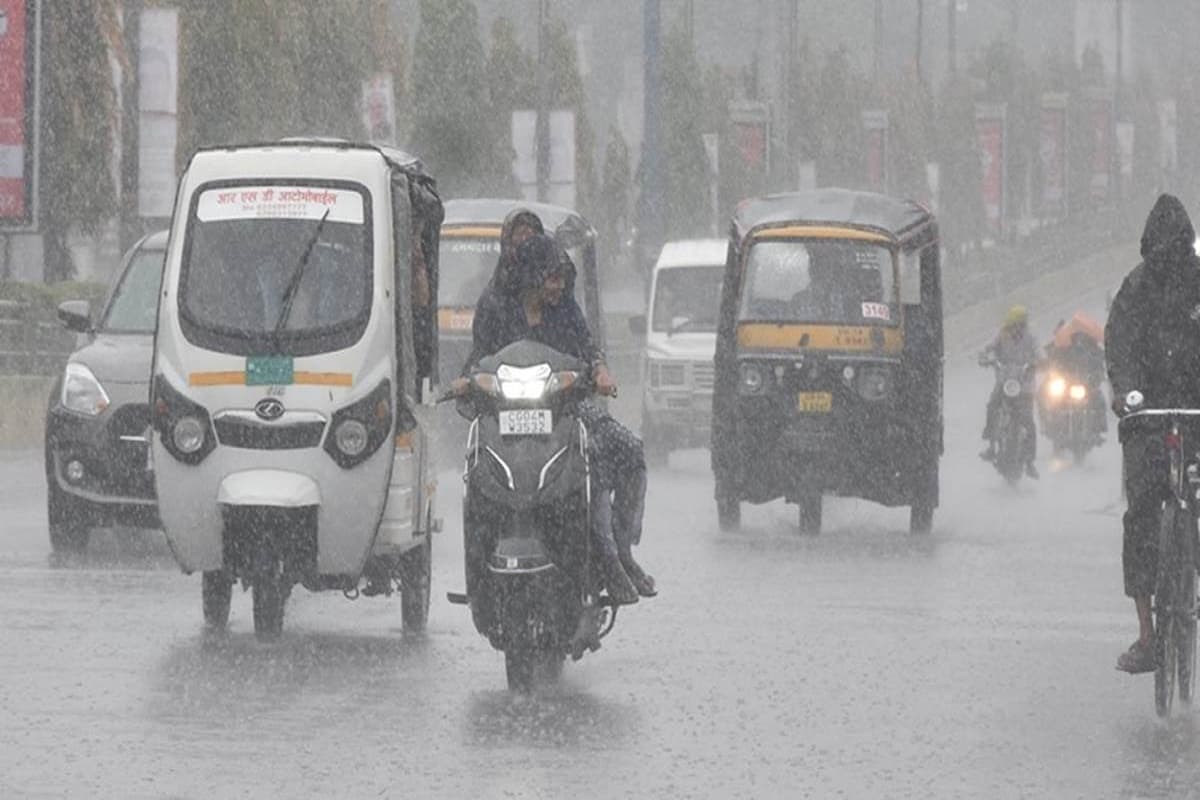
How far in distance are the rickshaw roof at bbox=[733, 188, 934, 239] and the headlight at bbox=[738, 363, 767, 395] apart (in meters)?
1.04

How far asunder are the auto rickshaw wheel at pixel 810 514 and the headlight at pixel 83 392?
6602 mm

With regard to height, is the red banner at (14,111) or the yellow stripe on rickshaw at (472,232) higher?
the red banner at (14,111)

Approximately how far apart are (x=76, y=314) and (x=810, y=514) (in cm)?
736

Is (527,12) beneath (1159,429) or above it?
above

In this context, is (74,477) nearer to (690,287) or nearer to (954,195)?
(690,287)

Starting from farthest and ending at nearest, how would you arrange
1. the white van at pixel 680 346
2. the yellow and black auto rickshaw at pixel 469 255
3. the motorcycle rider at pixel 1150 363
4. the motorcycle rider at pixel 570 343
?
the white van at pixel 680 346 < the yellow and black auto rickshaw at pixel 469 255 < the motorcycle rider at pixel 570 343 < the motorcycle rider at pixel 1150 363

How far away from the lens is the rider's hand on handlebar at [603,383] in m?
13.2

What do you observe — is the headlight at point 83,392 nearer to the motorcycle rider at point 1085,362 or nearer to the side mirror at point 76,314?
the side mirror at point 76,314

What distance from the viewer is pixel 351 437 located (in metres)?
14.7

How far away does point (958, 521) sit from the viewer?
85.8 ft

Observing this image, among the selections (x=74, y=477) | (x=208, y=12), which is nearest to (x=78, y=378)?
(x=74, y=477)

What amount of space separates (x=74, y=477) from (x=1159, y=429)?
25.2 feet

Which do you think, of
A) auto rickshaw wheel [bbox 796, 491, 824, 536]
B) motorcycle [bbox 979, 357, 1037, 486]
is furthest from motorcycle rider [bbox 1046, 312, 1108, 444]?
auto rickshaw wheel [bbox 796, 491, 824, 536]

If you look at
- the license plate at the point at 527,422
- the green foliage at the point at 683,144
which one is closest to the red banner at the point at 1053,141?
the green foliage at the point at 683,144
